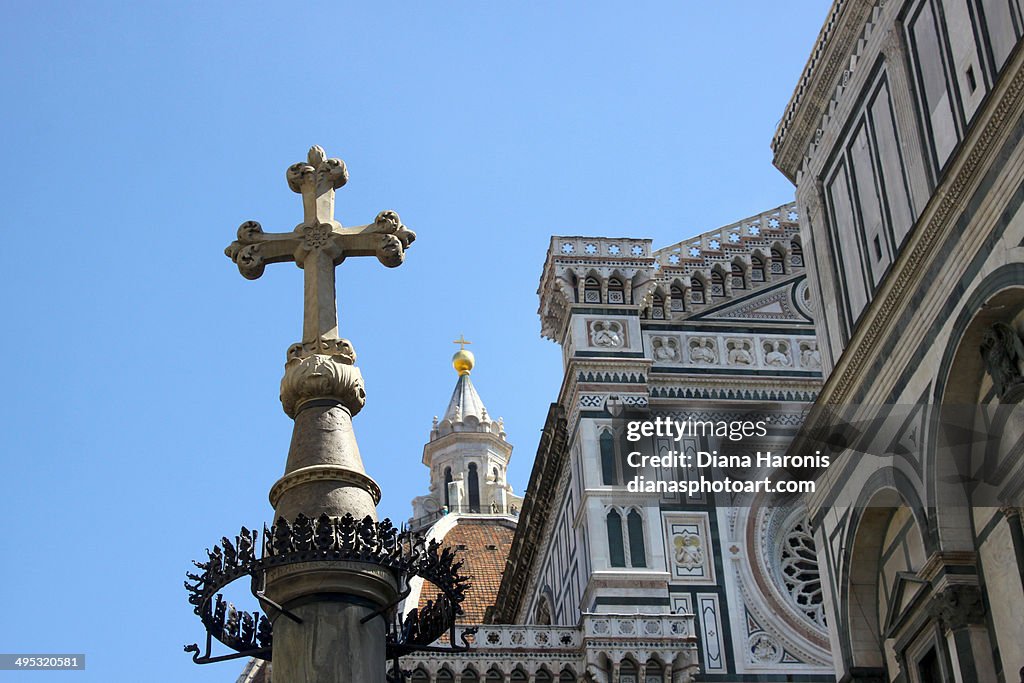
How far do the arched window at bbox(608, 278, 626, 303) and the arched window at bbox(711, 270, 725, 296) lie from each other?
1.62 metres

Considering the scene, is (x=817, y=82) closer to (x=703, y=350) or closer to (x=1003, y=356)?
(x=1003, y=356)

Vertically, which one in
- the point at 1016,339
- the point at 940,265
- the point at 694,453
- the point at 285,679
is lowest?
the point at 285,679

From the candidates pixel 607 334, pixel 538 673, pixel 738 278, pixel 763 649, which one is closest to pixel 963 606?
pixel 538 673

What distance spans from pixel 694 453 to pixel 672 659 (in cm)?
343

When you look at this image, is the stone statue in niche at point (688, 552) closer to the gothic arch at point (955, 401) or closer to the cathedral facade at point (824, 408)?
the cathedral facade at point (824, 408)

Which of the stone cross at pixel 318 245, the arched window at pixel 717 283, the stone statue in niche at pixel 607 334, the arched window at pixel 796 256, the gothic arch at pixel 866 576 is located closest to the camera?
the stone cross at pixel 318 245

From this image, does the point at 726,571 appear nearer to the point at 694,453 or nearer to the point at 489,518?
the point at 694,453

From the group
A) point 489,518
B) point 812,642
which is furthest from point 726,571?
point 489,518

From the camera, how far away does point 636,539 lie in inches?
928

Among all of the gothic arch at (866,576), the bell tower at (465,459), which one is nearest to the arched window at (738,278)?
the gothic arch at (866,576)

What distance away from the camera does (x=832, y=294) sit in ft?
48.2

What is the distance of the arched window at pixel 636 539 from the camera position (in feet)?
76.7

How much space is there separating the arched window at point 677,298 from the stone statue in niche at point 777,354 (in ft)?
4.57

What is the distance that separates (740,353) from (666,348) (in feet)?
3.63
